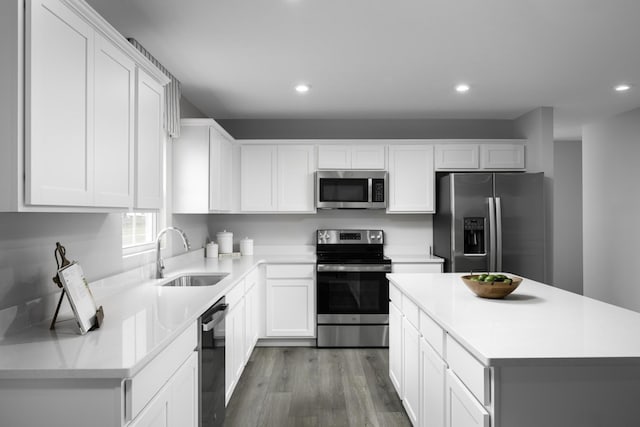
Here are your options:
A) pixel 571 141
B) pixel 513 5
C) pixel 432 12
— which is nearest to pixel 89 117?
pixel 432 12

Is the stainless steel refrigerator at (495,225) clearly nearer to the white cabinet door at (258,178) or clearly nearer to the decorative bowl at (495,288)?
the white cabinet door at (258,178)

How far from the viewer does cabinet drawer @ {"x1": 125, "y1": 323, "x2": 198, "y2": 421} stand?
1.28 metres

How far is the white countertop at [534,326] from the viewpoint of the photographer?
1.32 m

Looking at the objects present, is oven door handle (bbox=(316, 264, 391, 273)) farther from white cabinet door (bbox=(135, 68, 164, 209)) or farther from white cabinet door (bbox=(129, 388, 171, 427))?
Result: white cabinet door (bbox=(129, 388, 171, 427))

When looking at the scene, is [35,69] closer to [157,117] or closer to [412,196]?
[157,117]

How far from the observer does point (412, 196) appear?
457 centimetres

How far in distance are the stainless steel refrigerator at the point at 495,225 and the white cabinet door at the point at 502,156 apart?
37 cm

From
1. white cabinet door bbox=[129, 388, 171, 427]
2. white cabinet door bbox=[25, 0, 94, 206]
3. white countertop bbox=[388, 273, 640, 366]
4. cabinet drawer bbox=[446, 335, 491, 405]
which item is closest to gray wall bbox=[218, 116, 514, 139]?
white countertop bbox=[388, 273, 640, 366]

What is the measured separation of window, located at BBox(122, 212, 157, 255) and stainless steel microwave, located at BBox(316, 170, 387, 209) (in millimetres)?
1828

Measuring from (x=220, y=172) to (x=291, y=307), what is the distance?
154 centimetres

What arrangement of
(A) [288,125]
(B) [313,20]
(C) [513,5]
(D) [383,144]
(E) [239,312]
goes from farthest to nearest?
(A) [288,125] → (D) [383,144] → (E) [239,312] → (B) [313,20] → (C) [513,5]

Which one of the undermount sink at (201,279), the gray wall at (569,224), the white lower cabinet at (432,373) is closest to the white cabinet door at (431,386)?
the white lower cabinet at (432,373)

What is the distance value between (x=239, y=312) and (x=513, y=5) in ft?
8.61

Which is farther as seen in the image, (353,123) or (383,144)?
(353,123)
